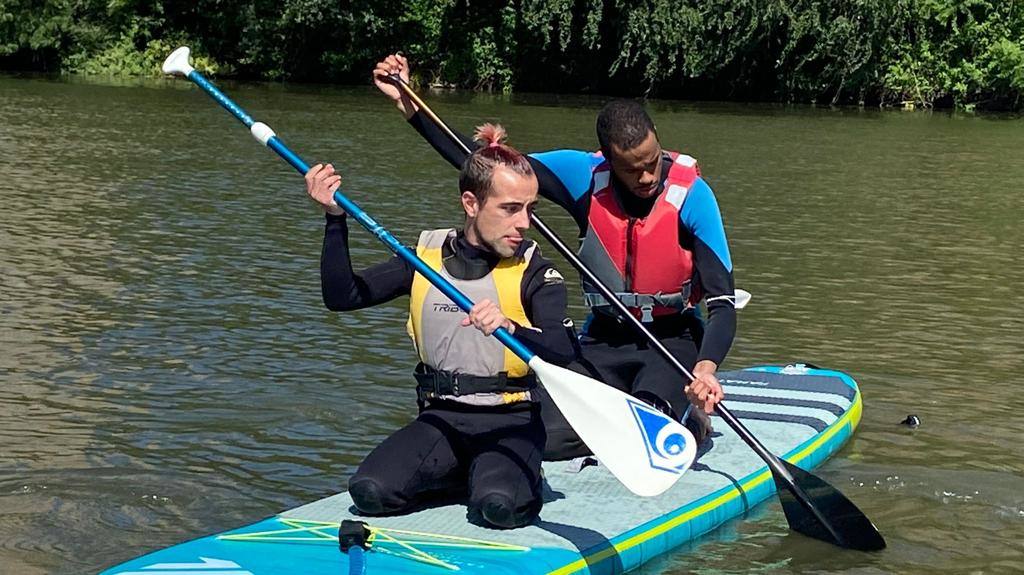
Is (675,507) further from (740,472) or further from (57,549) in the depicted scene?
→ (57,549)

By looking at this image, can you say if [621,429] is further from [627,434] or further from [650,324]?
[650,324]

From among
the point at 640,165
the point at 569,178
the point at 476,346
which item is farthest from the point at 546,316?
the point at 569,178

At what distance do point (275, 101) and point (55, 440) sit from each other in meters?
22.9

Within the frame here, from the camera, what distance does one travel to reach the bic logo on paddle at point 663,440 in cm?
465

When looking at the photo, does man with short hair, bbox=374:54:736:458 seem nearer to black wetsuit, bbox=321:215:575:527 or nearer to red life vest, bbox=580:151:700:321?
red life vest, bbox=580:151:700:321

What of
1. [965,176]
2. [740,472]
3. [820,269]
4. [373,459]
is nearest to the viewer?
[373,459]

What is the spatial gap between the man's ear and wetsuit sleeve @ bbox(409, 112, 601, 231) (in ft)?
3.64

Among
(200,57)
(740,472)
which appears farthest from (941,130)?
(740,472)

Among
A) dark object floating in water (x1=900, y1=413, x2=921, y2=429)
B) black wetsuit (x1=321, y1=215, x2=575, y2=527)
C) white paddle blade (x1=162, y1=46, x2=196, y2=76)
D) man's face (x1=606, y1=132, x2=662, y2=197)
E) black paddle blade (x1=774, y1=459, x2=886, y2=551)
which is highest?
white paddle blade (x1=162, y1=46, x2=196, y2=76)

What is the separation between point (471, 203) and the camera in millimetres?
4664

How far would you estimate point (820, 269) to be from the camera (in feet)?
38.3

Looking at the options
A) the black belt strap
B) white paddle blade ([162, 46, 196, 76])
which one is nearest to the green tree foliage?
white paddle blade ([162, 46, 196, 76])

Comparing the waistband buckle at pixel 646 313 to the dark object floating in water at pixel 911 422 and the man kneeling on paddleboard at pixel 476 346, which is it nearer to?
the man kneeling on paddleboard at pixel 476 346

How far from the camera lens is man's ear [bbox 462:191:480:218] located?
465 cm
